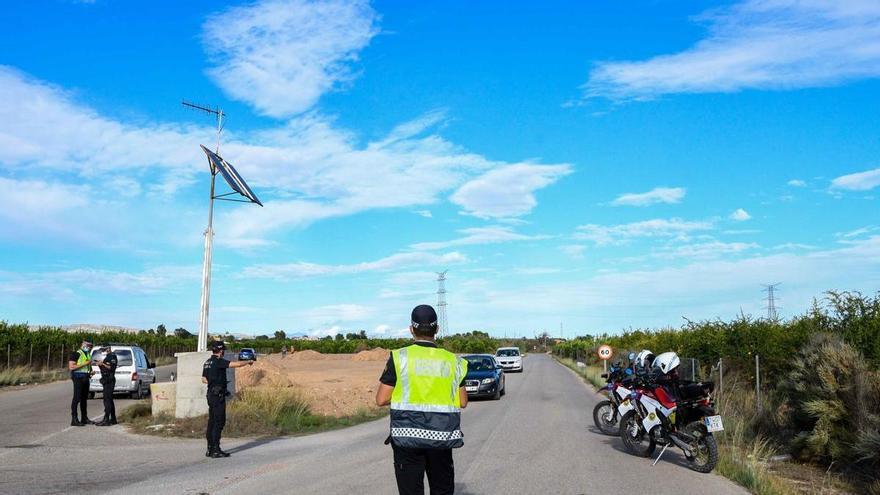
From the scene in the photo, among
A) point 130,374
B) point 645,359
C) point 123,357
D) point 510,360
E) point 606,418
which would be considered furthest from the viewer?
point 510,360

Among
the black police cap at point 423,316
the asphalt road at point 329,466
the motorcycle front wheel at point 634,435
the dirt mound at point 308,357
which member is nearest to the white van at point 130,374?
the asphalt road at point 329,466

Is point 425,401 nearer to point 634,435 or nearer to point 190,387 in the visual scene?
point 634,435

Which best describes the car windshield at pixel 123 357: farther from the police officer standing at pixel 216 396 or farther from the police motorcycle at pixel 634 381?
the police motorcycle at pixel 634 381

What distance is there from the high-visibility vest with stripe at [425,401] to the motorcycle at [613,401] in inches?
320

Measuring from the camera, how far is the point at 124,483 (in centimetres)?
924

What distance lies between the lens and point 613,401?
14188 millimetres

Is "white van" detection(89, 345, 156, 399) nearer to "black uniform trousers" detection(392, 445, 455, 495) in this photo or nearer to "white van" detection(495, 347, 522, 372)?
"black uniform trousers" detection(392, 445, 455, 495)

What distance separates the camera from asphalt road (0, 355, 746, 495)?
891cm

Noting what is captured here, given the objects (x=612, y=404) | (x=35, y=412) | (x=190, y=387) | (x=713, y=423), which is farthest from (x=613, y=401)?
(x=35, y=412)

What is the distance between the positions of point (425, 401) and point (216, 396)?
773 centimetres

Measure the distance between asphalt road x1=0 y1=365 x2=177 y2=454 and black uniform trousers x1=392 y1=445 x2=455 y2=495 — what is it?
985cm

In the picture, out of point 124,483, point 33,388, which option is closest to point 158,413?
point 124,483

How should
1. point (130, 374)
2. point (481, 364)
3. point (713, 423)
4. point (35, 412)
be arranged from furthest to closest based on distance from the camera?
point (481, 364), point (130, 374), point (35, 412), point (713, 423)

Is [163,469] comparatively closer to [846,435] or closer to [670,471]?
[670,471]
